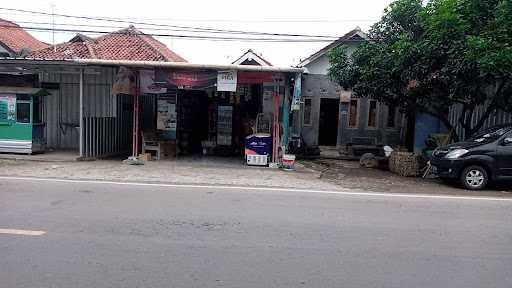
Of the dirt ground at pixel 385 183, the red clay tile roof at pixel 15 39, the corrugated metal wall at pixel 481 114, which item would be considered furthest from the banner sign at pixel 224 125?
the red clay tile roof at pixel 15 39

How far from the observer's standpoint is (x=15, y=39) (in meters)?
27.7

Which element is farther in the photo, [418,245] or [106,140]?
[106,140]

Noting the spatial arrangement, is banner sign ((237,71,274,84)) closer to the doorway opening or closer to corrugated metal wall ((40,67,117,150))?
corrugated metal wall ((40,67,117,150))

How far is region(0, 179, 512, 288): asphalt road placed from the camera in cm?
481

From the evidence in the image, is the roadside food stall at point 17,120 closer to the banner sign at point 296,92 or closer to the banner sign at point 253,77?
the banner sign at point 253,77

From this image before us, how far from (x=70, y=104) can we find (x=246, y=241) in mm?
13592

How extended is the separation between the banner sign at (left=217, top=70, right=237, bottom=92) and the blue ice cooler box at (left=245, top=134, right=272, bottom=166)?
5.61ft

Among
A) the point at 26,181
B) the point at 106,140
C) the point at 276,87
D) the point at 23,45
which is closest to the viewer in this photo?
the point at 26,181

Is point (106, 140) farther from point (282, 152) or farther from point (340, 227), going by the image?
point (340, 227)

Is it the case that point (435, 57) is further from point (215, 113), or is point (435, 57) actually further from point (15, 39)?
point (15, 39)

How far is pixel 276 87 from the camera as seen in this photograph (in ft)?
47.3

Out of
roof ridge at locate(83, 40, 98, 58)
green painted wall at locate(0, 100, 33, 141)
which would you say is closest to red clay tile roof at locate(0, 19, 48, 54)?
roof ridge at locate(83, 40, 98, 58)

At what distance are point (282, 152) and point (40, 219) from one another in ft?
28.3

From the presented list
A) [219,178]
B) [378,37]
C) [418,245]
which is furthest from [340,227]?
[378,37]
